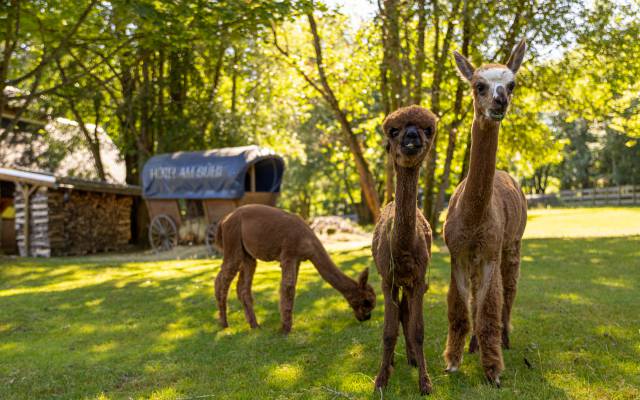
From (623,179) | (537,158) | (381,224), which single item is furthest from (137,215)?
(623,179)

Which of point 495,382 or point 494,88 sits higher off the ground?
point 494,88

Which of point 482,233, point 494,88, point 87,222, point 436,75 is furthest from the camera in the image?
point 87,222

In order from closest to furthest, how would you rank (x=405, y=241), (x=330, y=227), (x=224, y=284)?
(x=405, y=241)
(x=224, y=284)
(x=330, y=227)

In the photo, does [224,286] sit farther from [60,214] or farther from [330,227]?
[330,227]

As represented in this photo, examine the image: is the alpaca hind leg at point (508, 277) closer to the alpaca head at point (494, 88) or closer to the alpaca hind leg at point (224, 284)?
the alpaca head at point (494, 88)

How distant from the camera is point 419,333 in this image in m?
4.69

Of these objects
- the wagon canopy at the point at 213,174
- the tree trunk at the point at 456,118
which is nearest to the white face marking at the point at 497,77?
the tree trunk at the point at 456,118

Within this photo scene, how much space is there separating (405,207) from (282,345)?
2.80 metres

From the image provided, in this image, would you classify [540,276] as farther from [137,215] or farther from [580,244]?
[137,215]

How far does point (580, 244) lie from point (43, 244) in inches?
677

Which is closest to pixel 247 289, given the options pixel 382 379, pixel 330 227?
pixel 382 379

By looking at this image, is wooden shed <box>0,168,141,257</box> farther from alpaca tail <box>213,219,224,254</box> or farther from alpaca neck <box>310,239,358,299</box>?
alpaca neck <box>310,239,358,299</box>

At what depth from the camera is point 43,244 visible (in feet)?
62.3

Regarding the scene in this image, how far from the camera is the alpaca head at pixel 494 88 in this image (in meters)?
4.32
